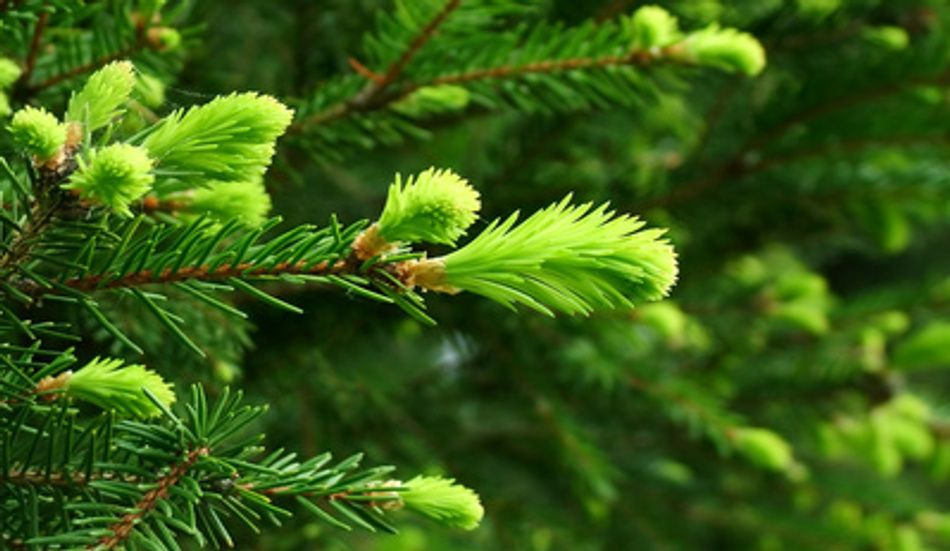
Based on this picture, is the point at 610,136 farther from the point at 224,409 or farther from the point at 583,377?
the point at 224,409

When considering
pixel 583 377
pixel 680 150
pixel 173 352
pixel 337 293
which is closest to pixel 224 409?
pixel 173 352

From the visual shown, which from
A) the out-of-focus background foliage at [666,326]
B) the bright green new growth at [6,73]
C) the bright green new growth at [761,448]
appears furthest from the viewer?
the bright green new growth at [761,448]

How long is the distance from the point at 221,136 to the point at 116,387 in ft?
0.49

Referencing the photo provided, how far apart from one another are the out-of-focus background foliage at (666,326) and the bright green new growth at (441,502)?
0.26 m

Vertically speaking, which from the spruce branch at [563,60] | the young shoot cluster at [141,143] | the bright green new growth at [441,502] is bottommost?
the bright green new growth at [441,502]

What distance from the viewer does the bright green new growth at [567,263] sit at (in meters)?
0.47

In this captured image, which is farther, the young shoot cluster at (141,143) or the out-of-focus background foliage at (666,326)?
the out-of-focus background foliage at (666,326)

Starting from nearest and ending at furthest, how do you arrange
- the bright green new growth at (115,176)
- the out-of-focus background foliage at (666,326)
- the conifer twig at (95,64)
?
the bright green new growth at (115,176)
the conifer twig at (95,64)
the out-of-focus background foliage at (666,326)

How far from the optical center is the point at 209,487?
0.51 meters

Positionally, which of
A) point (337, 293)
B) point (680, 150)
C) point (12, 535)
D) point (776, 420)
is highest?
point (680, 150)

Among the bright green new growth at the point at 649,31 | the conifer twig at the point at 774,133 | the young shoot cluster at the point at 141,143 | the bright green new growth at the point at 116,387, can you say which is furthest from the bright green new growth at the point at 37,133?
the conifer twig at the point at 774,133

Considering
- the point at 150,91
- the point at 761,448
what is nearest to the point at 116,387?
the point at 150,91

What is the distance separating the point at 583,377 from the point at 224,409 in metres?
0.84

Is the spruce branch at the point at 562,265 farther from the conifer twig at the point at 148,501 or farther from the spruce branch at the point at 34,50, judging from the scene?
the spruce branch at the point at 34,50
